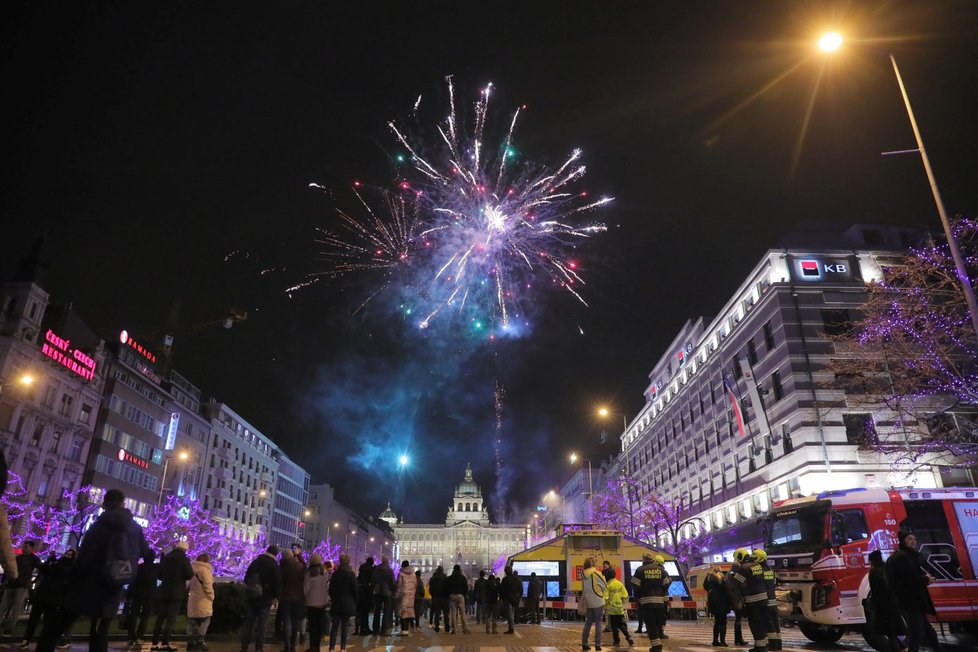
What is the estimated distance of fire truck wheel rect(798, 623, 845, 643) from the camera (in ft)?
50.0

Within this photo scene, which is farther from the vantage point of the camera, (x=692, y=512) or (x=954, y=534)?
(x=692, y=512)

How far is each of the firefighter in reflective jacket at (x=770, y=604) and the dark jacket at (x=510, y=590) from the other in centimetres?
874

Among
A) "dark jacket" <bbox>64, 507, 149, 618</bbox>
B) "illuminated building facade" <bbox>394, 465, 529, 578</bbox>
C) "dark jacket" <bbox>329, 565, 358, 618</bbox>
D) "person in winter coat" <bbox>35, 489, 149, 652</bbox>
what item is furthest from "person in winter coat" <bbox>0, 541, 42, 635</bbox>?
"illuminated building facade" <bbox>394, 465, 529, 578</bbox>

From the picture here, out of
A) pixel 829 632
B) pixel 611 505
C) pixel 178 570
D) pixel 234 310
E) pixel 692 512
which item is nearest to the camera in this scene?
pixel 178 570

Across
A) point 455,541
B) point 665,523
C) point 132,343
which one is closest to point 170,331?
point 132,343

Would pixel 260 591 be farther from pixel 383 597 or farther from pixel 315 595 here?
pixel 383 597

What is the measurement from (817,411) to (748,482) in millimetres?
10343

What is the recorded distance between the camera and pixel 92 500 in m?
45.8

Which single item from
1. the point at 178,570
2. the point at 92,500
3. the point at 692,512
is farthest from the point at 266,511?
the point at 178,570

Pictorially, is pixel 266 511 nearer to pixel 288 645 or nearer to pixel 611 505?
pixel 611 505

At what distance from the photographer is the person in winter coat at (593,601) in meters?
12.5

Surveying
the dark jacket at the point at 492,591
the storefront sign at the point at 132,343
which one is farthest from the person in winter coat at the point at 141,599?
the storefront sign at the point at 132,343

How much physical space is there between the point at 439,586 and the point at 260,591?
33.9 feet

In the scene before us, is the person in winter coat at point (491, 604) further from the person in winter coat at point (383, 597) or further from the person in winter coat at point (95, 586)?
the person in winter coat at point (95, 586)
